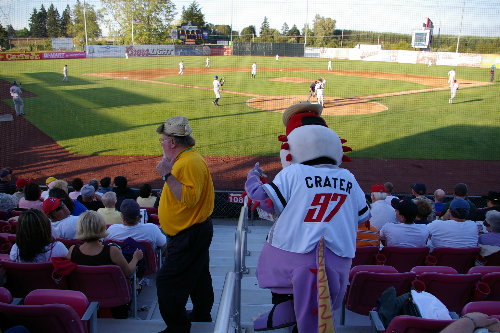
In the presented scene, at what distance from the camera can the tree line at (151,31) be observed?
2830cm

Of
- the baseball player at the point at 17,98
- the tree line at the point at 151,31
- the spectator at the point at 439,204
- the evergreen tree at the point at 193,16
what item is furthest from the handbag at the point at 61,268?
the evergreen tree at the point at 193,16

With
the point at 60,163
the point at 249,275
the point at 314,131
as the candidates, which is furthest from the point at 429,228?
the point at 60,163

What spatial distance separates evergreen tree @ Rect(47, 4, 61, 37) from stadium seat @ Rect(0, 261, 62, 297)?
1172 inches

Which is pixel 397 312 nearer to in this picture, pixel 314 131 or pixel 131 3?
pixel 314 131

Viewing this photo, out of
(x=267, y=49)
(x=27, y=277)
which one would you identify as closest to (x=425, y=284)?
(x=27, y=277)

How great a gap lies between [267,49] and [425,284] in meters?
35.5

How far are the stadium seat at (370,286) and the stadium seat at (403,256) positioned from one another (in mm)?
604

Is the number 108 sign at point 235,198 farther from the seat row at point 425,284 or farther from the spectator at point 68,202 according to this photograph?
the seat row at point 425,284

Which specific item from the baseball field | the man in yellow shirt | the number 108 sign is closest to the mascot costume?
the man in yellow shirt

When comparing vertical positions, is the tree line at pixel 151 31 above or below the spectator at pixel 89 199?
above

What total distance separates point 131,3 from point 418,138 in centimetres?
2267

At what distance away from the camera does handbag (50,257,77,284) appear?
2828 mm

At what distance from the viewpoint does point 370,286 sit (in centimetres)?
300

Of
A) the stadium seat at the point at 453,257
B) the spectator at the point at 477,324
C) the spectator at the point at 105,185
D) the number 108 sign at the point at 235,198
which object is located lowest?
the number 108 sign at the point at 235,198
